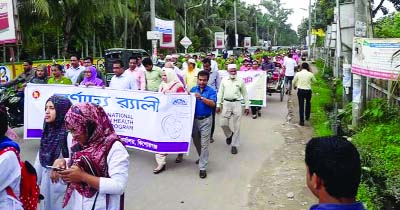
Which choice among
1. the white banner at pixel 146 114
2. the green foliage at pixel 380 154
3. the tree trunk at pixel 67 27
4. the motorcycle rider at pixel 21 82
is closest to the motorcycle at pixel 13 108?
the motorcycle rider at pixel 21 82

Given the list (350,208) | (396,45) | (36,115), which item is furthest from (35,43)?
(350,208)

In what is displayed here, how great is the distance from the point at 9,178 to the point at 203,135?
4.42 meters

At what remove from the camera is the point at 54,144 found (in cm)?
383

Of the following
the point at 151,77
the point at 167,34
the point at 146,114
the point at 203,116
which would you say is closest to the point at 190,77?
the point at 151,77

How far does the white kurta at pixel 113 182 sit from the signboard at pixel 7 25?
14565 mm

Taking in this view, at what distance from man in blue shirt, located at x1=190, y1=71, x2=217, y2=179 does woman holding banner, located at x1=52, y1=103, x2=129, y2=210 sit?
4145 millimetres

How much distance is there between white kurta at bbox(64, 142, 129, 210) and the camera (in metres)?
2.82

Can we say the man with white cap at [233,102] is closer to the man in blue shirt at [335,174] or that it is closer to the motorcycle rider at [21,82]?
the motorcycle rider at [21,82]

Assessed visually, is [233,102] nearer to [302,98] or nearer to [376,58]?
[376,58]

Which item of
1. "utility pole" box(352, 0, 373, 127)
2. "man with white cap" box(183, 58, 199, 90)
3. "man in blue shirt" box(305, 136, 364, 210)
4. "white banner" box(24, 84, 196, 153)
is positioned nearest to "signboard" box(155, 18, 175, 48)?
"man with white cap" box(183, 58, 199, 90)

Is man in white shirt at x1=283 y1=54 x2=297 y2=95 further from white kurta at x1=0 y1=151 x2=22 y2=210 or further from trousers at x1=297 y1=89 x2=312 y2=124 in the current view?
white kurta at x1=0 y1=151 x2=22 y2=210

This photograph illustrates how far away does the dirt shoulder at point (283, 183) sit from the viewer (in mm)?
5844

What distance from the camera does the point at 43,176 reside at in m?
3.94

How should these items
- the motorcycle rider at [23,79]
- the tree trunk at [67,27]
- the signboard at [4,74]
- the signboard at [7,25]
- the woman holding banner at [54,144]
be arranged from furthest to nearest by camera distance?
the tree trunk at [67,27] < the signboard at [4,74] < the signboard at [7,25] < the motorcycle rider at [23,79] < the woman holding banner at [54,144]
